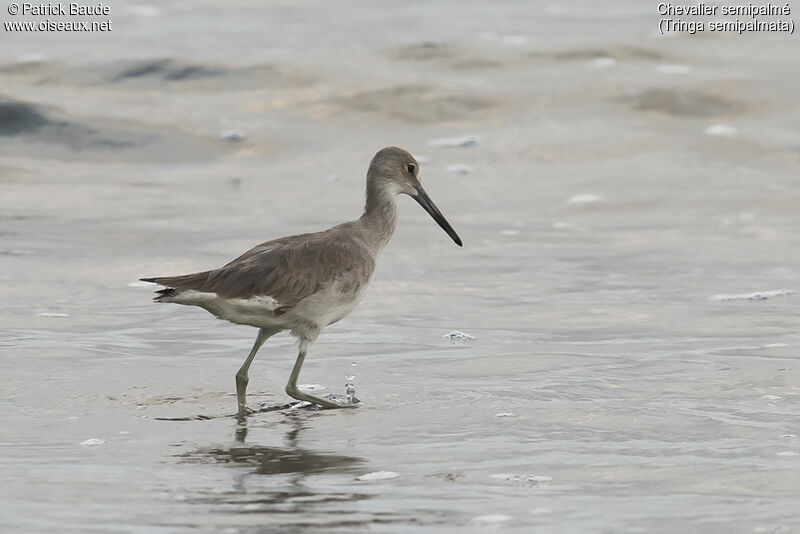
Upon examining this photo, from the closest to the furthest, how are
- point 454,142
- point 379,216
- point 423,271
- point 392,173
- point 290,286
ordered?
point 290,286 < point 379,216 < point 392,173 < point 423,271 < point 454,142

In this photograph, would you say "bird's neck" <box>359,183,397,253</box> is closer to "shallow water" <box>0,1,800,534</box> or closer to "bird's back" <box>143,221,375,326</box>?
"bird's back" <box>143,221,375,326</box>

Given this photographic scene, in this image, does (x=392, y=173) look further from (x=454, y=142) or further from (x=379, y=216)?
(x=454, y=142)

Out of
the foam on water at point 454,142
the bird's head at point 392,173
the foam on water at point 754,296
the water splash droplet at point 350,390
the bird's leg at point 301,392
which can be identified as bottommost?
the foam on water at point 754,296

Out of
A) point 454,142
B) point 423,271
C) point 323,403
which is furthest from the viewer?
point 454,142

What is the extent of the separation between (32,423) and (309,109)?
973 cm

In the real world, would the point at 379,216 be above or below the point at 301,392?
above

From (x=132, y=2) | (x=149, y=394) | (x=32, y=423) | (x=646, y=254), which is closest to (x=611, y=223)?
(x=646, y=254)

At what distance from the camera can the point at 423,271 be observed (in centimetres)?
1103

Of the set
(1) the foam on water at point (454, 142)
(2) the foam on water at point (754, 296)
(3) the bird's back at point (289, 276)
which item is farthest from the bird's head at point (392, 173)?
(1) the foam on water at point (454, 142)

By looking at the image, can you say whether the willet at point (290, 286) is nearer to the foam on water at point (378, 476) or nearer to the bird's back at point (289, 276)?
the bird's back at point (289, 276)

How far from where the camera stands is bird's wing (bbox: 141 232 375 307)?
7320mm

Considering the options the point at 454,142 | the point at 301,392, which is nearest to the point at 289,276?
the point at 301,392

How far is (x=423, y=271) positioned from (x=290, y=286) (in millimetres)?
3588

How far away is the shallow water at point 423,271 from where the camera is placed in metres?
5.87
